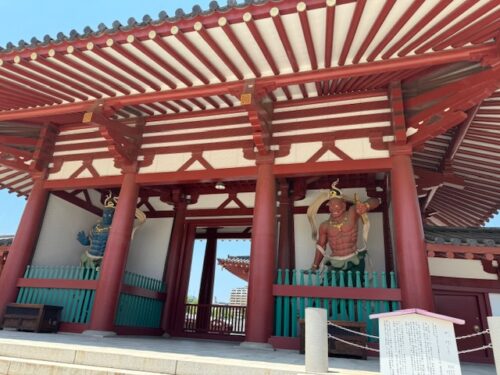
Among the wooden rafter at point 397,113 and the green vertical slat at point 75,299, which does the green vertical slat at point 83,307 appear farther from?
the wooden rafter at point 397,113

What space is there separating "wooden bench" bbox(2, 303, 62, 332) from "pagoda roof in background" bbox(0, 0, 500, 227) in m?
3.04

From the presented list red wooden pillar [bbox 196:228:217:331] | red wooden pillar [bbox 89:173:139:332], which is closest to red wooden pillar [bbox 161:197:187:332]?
red wooden pillar [bbox 196:228:217:331]

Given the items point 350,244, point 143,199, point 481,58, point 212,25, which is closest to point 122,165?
point 143,199

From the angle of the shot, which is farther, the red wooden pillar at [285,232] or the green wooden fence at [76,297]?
the red wooden pillar at [285,232]

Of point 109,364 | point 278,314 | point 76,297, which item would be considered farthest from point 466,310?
point 76,297

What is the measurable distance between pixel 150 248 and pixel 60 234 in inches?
77.8

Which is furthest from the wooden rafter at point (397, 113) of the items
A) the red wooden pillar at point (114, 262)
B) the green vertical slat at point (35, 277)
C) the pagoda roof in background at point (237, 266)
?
the pagoda roof in background at point (237, 266)

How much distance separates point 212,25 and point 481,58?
3355mm

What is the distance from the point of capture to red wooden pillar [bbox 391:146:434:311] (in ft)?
16.1

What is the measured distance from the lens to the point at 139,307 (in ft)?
23.9

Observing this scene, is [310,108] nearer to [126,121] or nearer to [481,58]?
[481,58]

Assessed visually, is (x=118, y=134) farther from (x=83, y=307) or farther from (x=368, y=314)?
(x=368, y=314)

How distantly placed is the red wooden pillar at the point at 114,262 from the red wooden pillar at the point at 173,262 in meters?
1.78

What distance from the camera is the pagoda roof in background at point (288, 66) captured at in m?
4.32
